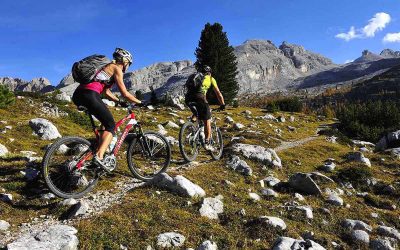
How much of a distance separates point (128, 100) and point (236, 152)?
21.0 ft

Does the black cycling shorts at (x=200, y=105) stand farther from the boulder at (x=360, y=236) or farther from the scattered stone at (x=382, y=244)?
the scattered stone at (x=382, y=244)

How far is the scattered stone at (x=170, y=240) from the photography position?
6.79 meters

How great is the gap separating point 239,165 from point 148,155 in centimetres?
372

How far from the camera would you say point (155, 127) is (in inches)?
853

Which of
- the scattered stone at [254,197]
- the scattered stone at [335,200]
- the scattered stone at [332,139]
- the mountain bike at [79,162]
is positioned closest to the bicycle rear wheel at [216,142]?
the scattered stone at [254,197]

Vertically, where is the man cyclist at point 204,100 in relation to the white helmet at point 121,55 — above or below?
below

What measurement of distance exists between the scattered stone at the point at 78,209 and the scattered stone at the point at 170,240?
181 cm

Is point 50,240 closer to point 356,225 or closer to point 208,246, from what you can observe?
point 208,246

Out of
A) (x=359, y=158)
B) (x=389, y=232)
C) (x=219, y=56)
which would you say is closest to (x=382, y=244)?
(x=389, y=232)

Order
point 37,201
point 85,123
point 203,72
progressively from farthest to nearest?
point 85,123 < point 203,72 < point 37,201

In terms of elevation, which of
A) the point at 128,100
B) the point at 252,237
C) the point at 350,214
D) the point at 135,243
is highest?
the point at 128,100

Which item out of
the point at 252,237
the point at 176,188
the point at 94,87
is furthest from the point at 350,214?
the point at 94,87

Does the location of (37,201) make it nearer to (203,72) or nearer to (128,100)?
(128,100)

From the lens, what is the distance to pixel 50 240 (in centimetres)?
626
